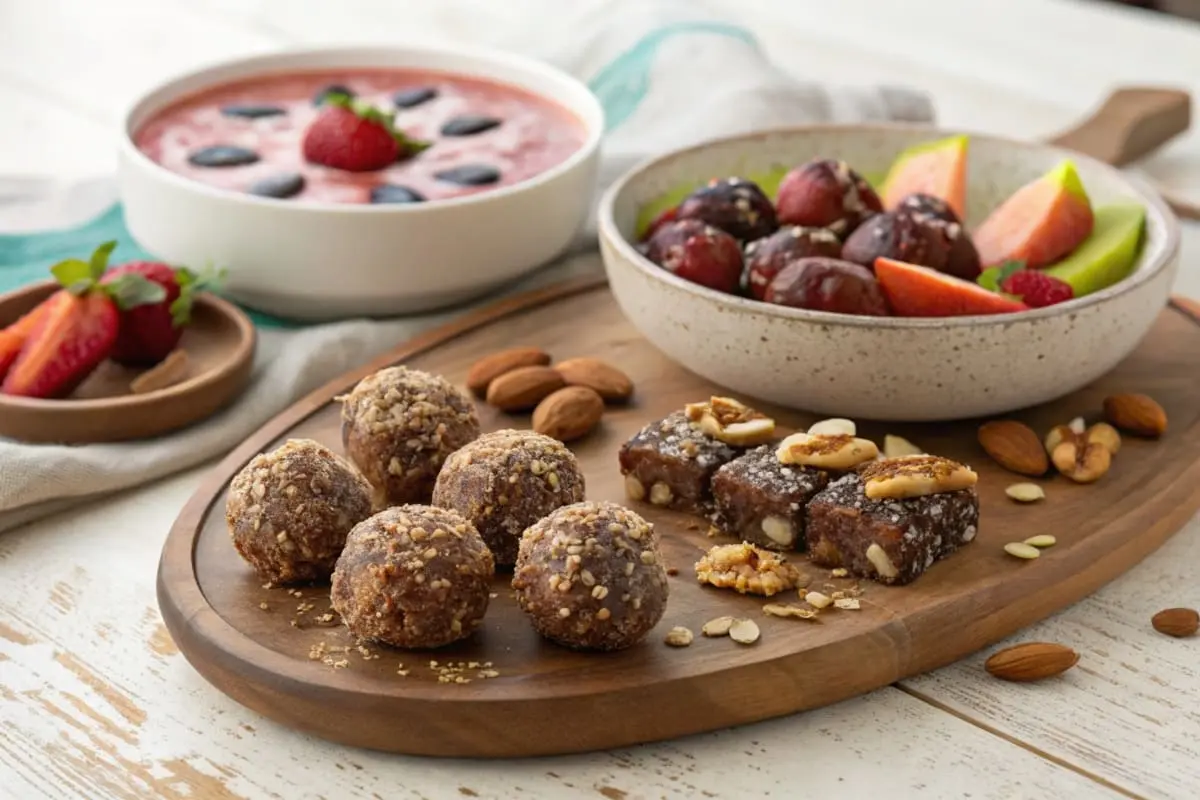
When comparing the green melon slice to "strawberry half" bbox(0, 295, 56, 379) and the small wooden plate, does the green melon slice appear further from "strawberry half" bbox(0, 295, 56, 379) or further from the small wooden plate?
"strawberry half" bbox(0, 295, 56, 379)

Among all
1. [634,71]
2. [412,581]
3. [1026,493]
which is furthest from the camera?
[634,71]

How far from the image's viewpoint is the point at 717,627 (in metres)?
1.61

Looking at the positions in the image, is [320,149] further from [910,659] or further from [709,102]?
[910,659]

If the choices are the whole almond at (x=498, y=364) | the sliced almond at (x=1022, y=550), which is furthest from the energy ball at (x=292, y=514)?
the sliced almond at (x=1022, y=550)

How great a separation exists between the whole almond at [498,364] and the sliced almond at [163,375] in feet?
1.28

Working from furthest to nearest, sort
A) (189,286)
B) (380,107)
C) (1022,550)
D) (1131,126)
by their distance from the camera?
(1131,126) < (380,107) < (189,286) < (1022,550)

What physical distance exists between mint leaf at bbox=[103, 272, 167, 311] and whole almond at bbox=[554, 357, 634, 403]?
21.5 inches

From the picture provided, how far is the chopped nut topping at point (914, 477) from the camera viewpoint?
1.70 metres

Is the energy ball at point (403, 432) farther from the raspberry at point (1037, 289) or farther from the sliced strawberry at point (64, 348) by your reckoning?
the raspberry at point (1037, 289)

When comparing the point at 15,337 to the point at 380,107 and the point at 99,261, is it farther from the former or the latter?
the point at 380,107

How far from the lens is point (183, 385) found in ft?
6.95

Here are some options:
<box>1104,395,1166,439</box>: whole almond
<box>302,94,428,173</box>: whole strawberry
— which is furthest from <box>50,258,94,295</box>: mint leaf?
<box>1104,395,1166,439</box>: whole almond

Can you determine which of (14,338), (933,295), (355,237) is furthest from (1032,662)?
(14,338)

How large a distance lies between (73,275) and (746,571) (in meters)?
1.03
